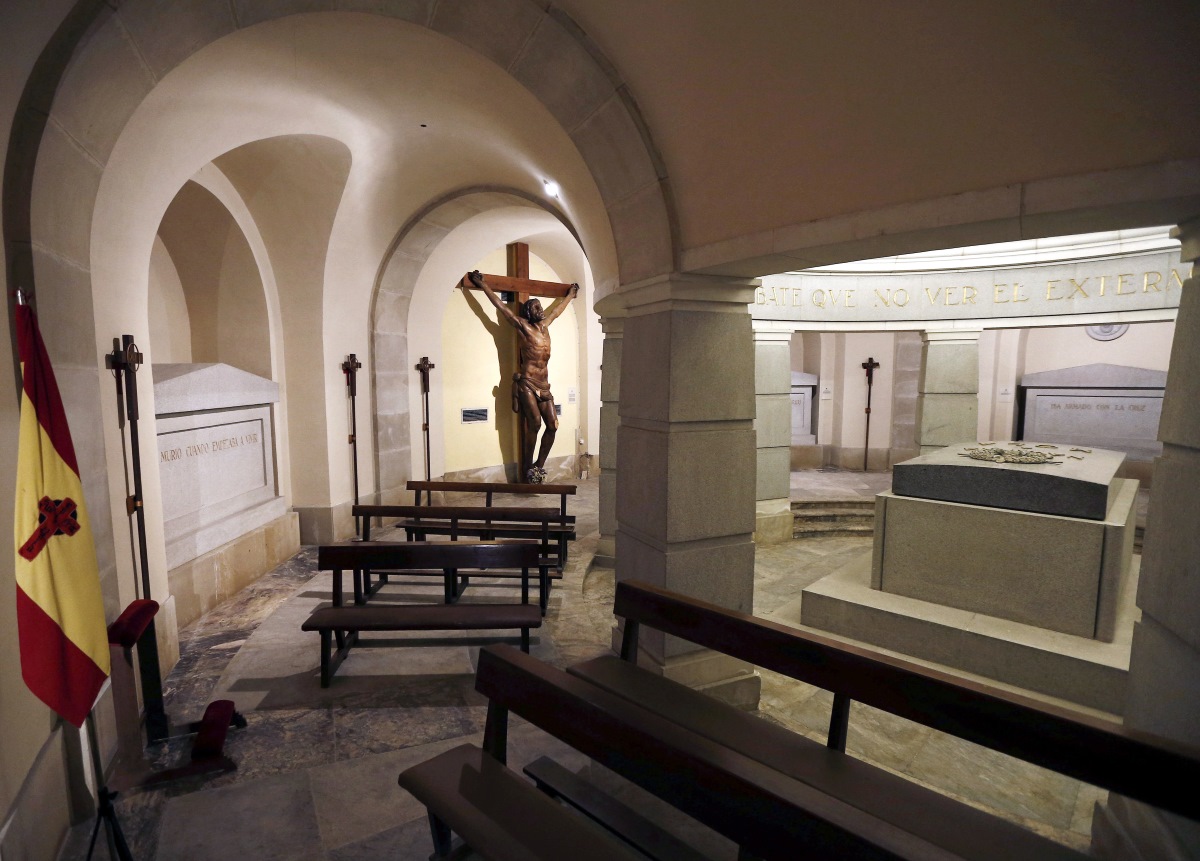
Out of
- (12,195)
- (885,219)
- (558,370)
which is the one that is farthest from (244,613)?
(558,370)

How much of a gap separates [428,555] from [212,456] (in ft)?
7.82

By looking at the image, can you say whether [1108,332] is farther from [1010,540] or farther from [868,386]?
[1010,540]

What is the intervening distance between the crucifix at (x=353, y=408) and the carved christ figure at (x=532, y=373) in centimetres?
Answer: 297

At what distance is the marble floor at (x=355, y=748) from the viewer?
2.33 meters

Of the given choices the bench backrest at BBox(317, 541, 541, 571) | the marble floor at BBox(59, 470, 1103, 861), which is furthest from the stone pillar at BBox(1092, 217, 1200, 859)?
the bench backrest at BBox(317, 541, 541, 571)

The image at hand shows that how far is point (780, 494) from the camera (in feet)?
22.6

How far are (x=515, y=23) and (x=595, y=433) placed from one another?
8.48 m

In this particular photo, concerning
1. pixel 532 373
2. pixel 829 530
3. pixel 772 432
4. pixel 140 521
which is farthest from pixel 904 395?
pixel 140 521

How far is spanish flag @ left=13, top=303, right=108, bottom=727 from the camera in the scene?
1.93 metres

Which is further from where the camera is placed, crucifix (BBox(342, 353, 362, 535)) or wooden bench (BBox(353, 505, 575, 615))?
crucifix (BBox(342, 353, 362, 535))

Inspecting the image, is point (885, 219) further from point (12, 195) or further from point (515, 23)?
point (12, 195)

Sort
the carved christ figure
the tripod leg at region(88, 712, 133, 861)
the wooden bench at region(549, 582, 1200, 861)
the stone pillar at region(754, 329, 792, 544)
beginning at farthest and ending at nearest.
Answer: the carved christ figure
the stone pillar at region(754, 329, 792, 544)
the tripod leg at region(88, 712, 133, 861)
the wooden bench at region(549, 582, 1200, 861)

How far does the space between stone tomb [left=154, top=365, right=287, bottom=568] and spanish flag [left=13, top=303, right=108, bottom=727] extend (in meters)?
2.45

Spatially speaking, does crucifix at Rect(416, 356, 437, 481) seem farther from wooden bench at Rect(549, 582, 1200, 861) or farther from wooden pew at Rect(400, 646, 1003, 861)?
wooden pew at Rect(400, 646, 1003, 861)
